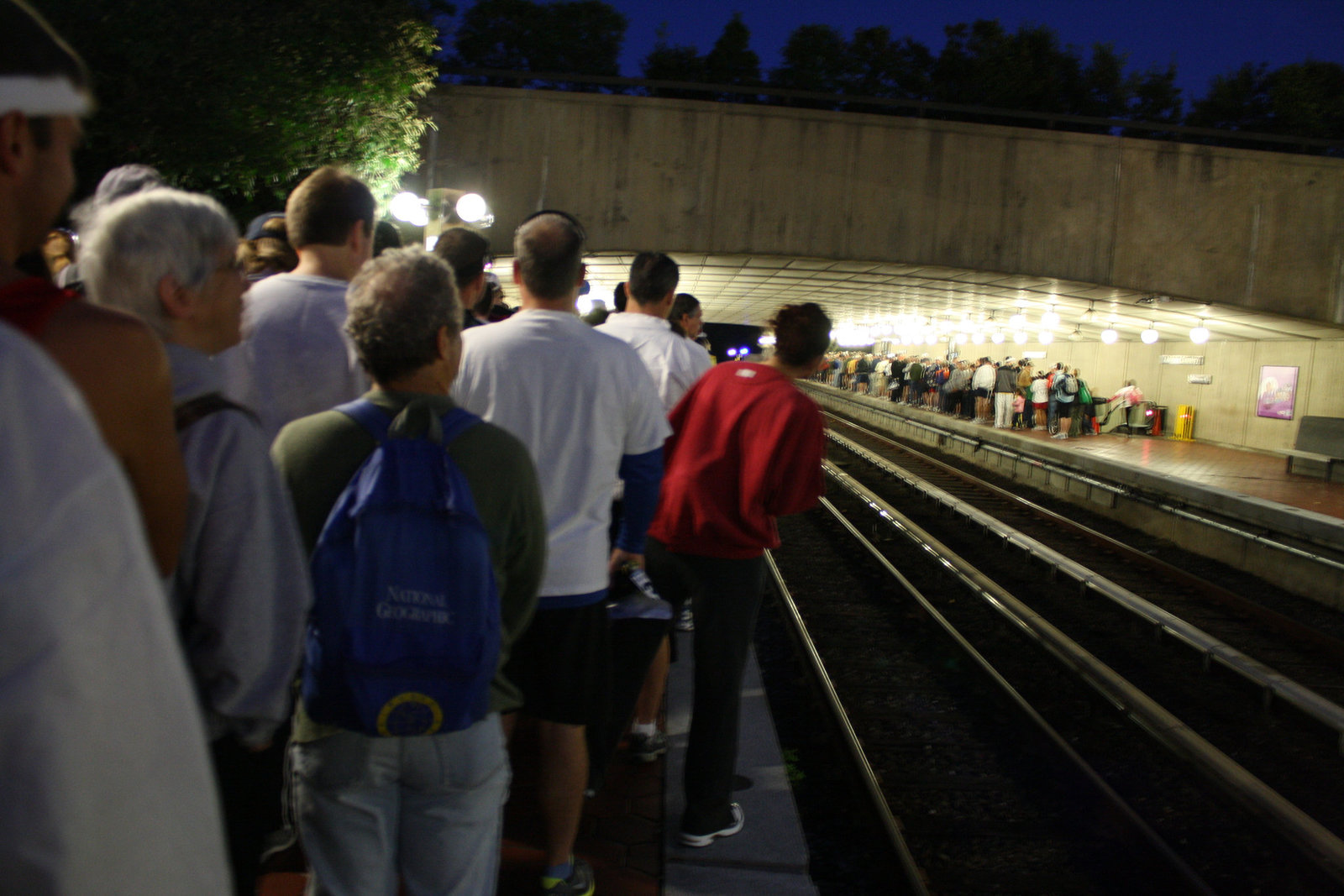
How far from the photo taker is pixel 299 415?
9.25 ft

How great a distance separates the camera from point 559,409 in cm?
284

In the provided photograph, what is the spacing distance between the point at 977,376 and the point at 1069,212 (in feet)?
31.1

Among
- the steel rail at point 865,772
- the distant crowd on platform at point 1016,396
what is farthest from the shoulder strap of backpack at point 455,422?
the distant crowd on platform at point 1016,396

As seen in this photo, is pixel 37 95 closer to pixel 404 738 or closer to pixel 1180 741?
pixel 404 738

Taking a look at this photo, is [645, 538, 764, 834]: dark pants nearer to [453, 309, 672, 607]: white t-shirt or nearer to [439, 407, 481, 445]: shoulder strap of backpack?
[453, 309, 672, 607]: white t-shirt

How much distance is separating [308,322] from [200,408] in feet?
4.36

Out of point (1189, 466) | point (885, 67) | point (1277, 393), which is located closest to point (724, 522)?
→ point (1189, 466)

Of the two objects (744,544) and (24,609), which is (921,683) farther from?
(24,609)

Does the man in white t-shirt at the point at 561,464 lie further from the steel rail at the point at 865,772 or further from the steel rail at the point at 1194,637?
the steel rail at the point at 1194,637

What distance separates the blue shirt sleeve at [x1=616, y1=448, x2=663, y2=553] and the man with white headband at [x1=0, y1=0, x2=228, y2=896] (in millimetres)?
2325

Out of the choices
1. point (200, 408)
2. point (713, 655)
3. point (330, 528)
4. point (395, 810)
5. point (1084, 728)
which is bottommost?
point (1084, 728)

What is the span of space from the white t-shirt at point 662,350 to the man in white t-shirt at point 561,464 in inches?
53.6

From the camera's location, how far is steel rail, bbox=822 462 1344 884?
15.0 ft


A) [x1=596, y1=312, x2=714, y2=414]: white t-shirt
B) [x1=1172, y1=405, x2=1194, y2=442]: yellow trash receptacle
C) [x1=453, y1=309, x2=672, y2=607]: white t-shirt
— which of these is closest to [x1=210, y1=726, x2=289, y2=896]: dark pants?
[x1=453, y1=309, x2=672, y2=607]: white t-shirt
